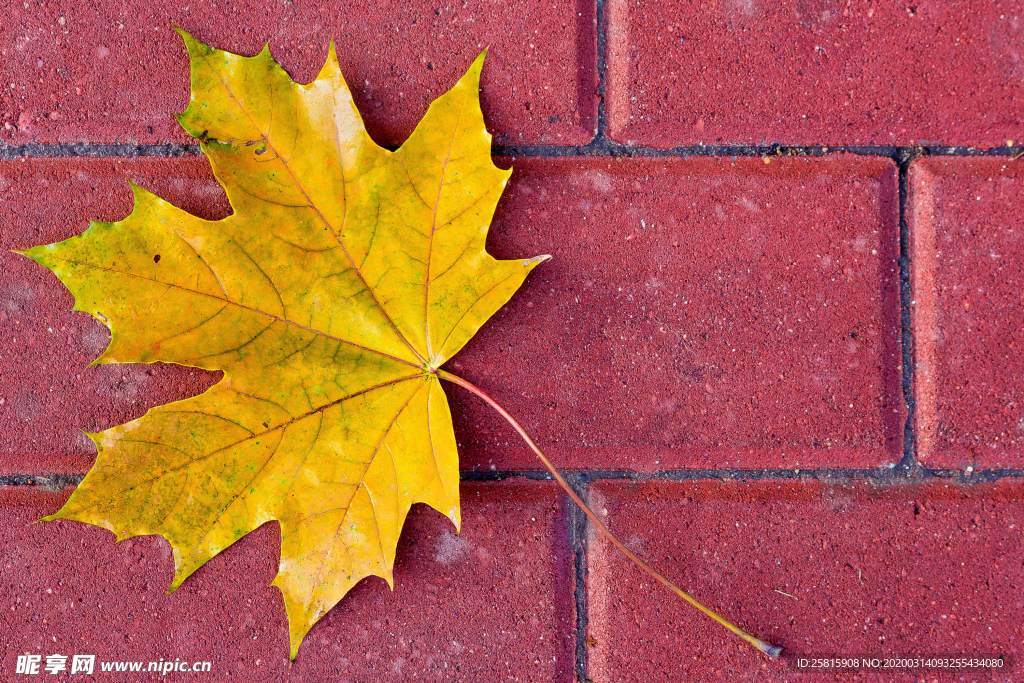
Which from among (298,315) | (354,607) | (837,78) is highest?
(837,78)

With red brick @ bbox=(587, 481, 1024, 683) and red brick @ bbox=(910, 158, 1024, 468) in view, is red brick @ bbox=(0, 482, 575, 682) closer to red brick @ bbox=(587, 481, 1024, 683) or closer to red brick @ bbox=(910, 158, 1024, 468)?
red brick @ bbox=(587, 481, 1024, 683)

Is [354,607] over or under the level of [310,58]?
under

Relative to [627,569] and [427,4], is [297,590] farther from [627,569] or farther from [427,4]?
[427,4]

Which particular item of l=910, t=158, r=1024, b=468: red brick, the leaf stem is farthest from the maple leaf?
l=910, t=158, r=1024, b=468: red brick

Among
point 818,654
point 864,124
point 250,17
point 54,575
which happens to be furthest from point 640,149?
point 54,575

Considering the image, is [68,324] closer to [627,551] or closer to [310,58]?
[310,58]

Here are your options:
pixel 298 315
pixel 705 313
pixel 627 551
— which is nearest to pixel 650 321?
pixel 705 313
